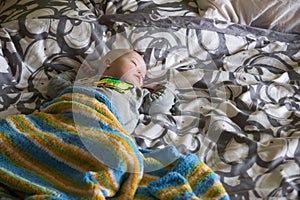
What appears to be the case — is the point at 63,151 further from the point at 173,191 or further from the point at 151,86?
the point at 151,86

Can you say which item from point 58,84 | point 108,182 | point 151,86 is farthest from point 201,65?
point 108,182

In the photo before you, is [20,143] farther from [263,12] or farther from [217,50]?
[263,12]

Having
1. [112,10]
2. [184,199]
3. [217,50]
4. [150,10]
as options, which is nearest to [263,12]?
[217,50]

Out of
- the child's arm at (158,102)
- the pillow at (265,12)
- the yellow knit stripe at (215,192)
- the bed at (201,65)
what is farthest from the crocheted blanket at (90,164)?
the pillow at (265,12)

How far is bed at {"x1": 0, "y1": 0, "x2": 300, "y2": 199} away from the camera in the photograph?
136 centimetres

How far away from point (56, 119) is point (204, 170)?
438 millimetres

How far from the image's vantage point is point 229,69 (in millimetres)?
1771

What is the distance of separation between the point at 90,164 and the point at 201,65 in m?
0.72

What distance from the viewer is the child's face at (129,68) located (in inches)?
62.7

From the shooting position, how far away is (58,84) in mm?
1580

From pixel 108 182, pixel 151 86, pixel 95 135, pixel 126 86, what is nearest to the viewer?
pixel 108 182

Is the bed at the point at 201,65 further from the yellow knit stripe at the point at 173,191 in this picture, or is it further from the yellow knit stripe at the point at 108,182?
the yellow knit stripe at the point at 108,182

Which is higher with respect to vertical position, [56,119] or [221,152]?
[56,119]

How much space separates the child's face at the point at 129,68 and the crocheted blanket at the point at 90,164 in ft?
0.81
